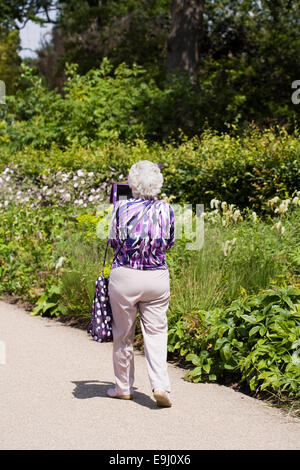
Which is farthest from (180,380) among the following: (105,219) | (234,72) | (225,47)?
(225,47)

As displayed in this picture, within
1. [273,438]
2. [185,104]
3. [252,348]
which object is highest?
[185,104]

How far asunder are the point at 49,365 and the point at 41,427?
153cm

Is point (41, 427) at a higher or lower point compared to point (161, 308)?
lower

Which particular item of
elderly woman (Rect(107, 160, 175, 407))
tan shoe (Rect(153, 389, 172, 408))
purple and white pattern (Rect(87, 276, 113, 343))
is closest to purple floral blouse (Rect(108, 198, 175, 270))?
elderly woman (Rect(107, 160, 175, 407))

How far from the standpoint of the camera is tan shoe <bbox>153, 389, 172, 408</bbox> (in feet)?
14.8

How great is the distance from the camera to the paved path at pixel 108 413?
3.99 m

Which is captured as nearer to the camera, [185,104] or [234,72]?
[185,104]

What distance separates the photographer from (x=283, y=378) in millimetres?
4742

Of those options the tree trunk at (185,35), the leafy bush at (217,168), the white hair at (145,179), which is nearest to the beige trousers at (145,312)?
the white hair at (145,179)

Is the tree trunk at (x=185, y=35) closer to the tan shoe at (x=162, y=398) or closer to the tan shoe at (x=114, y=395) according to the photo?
A: the tan shoe at (x=114, y=395)

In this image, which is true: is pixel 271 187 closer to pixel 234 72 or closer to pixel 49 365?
pixel 49 365

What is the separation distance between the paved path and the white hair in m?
1.52

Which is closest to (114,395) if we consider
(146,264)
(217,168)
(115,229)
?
(146,264)

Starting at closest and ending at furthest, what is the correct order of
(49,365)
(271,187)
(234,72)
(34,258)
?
1. (49,365)
2. (34,258)
3. (271,187)
4. (234,72)
